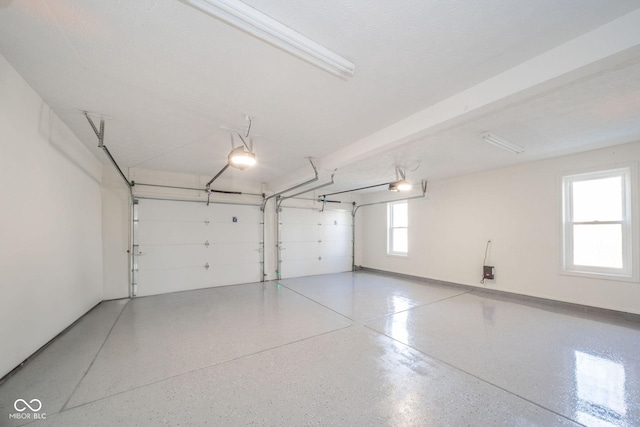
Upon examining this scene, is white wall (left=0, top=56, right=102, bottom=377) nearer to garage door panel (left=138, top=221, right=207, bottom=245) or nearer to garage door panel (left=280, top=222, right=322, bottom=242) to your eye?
garage door panel (left=138, top=221, right=207, bottom=245)

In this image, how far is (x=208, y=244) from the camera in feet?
17.3

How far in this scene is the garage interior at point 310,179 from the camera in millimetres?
1484

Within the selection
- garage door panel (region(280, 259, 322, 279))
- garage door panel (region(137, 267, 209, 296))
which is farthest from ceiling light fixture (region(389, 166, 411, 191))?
garage door panel (region(137, 267, 209, 296))

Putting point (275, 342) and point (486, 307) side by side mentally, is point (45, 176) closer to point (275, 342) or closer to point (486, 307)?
point (275, 342)

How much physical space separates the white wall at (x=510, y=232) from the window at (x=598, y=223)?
15 centimetres

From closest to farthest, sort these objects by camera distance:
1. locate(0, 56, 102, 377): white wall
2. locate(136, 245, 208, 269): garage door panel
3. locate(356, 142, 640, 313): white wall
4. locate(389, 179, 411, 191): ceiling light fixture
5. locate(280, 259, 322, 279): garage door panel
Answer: locate(0, 56, 102, 377): white wall
locate(356, 142, 640, 313): white wall
locate(389, 179, 411, 191): ceiling light fixture
locate(136, 245, 208, 269): garage door panel
locate(280, 259, 322, 279): garage door panel

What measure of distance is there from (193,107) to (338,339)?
9.70 ft

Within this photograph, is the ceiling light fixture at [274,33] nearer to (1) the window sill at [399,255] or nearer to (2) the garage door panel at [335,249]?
(1) the window sill at [399,255]

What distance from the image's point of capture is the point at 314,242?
22.5ft

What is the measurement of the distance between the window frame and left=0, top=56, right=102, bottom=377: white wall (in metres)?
6.80

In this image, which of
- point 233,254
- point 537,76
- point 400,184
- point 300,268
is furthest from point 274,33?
point 300,268

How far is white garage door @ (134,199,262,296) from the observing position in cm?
464

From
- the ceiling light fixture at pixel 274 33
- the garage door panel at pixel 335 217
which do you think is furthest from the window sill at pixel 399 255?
the ceiling light fixture at pixel 274 33

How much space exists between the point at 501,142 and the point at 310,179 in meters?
2.92
